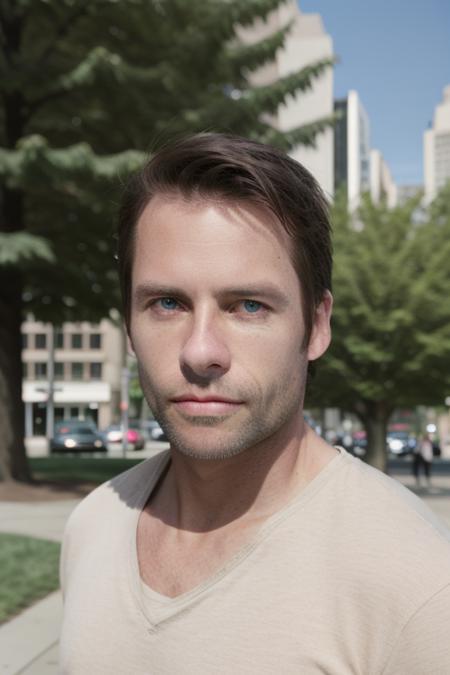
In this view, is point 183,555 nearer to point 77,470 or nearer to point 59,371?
point 77,470

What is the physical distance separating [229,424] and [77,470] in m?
26.2

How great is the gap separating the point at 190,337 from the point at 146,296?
138 mm

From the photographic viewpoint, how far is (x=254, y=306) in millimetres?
1650

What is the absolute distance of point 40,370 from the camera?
90750 millimetres

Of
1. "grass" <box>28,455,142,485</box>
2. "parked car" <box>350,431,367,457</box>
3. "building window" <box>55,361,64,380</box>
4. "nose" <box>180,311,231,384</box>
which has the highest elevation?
"nose" <box>180,311,231,384</box>

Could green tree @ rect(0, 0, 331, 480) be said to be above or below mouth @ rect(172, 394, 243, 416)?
above

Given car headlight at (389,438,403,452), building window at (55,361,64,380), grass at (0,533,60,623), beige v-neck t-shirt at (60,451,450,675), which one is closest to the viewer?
beige v-neck t-shirt at (60,451,450,675)

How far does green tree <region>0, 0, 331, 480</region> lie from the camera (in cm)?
1678

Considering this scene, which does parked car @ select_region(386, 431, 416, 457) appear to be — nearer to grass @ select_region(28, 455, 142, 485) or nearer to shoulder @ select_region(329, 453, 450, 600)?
grass @ select_region(28, 455, 142, 485)

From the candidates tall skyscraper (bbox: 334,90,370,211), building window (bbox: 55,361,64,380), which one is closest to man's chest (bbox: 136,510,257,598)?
building window (bbox: 55,361,64,380)

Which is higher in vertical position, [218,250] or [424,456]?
[218,250]

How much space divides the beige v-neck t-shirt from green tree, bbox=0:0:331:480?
14.7 m

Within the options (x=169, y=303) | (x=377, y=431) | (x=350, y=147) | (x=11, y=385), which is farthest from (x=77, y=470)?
(x=350, y=147)

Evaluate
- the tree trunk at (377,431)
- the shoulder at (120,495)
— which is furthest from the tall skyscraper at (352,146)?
the shoulder at (120,495)
